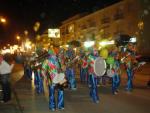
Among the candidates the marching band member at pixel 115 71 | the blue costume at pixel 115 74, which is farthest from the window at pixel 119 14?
the blue costume at pixel 115 74

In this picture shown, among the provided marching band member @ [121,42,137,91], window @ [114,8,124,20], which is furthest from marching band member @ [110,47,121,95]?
window @ [114,8,124,20]

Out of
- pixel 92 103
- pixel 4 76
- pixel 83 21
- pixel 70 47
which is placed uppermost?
pixel 83 21

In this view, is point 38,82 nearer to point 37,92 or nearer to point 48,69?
point 37,92

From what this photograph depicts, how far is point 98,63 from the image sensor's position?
1260 cm

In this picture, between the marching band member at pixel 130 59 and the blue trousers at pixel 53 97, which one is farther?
the marching band member at pixel 130 59

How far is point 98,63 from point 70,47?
6288mm

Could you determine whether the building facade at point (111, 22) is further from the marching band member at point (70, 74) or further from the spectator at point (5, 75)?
the spectator at point (5, 75)

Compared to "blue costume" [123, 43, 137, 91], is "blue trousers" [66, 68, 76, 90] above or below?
below

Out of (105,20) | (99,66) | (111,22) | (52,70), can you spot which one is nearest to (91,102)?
(99,66)

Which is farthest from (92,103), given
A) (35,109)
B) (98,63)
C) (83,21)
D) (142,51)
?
(83,21)

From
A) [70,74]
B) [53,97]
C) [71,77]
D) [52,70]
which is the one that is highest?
[52,70]

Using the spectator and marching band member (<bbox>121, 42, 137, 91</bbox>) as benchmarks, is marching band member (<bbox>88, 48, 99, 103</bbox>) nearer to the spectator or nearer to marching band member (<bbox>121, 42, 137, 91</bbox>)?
marching band member (<bbox>121, 42, 137, 91</bbox>)

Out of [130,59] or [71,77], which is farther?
[71,77]

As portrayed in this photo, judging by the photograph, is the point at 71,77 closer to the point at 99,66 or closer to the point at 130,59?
the point at 130,59
